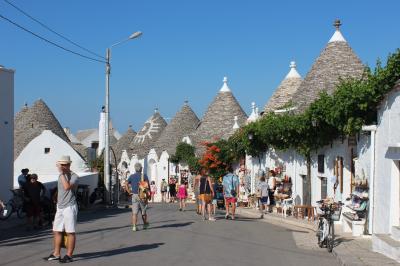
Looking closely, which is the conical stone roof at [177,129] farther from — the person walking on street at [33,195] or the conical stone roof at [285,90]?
the person walking on street at [33,195]

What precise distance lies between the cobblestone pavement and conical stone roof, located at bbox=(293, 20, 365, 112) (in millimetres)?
4663

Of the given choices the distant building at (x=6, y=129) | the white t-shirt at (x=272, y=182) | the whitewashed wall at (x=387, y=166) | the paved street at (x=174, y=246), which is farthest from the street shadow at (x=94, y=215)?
the whitewashed wall at (x=387, y=166)

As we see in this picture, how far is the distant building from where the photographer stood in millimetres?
21547

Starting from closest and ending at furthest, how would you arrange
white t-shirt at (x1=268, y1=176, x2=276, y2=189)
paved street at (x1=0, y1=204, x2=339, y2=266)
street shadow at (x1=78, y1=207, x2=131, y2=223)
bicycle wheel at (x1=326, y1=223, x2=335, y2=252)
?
paved street at (x1=0, y1=204, x2=339, y2=266)
bicycle wheel at (x1=326, y1=223, x2=335, y2=252)
street shadow at (x1=78, y1=207, x2=131, y2=223)
white t-shirt at (x1=268, y1=176, x2=276, y2=189)

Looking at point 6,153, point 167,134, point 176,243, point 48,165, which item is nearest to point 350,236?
point 176,243

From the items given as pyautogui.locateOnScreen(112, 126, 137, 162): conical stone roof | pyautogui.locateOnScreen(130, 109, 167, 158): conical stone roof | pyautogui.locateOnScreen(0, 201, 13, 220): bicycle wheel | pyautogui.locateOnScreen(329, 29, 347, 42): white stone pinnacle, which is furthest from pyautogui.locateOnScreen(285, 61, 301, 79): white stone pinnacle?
pyautogui.locateOnScreen(112, 126, 137, 162): conical stone roof

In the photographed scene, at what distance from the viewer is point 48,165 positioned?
3719 cm

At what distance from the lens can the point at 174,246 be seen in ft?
38.5

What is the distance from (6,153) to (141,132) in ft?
110

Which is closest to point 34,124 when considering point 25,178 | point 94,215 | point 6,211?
point 94,215

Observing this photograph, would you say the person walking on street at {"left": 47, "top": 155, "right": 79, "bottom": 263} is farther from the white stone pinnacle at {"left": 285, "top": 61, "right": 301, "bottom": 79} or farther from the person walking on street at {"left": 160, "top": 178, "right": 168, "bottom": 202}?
the person walking on street at {"left": 160, "top": 178, "right": 168, "bottom": 202}

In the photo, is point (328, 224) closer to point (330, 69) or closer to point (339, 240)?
point (339, 240)

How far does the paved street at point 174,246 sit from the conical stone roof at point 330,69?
609 cm

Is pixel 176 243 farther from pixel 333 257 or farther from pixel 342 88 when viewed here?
pixel 342 88
